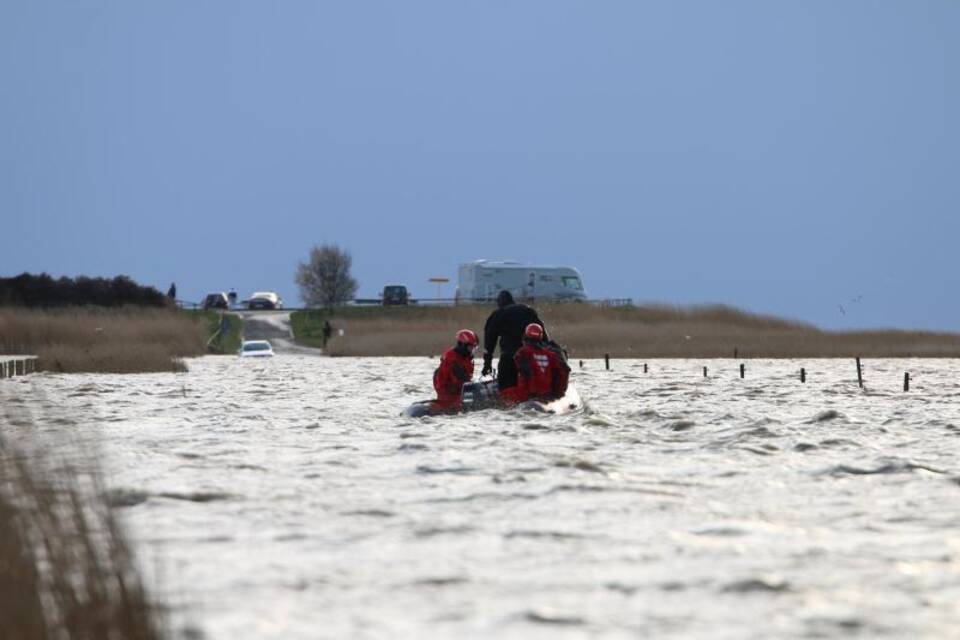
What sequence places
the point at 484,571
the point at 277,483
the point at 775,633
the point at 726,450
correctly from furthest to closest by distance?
1. the point at 726,450
2. the point at 277,483
3. the point at 484,571
4. the point at 775,633

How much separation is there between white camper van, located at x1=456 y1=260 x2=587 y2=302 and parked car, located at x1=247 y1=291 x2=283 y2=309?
63.7ft

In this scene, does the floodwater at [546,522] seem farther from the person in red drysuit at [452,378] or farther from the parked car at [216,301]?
the parked car at [216,301]

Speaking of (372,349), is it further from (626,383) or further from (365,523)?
(365,523)

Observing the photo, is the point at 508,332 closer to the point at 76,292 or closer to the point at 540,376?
the point at 540,376

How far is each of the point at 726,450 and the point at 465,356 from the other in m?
6.34

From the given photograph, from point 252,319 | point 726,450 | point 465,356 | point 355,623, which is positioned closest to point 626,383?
point 465,356

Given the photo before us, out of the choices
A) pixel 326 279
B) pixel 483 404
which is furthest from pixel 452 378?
pixel 326 279

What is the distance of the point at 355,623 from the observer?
7.62 metres

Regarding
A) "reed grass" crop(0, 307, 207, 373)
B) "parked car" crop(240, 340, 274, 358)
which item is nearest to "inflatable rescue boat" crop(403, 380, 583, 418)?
"reed grass" crop(0, 307, 207, 373)

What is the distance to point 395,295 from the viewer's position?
9675 cm

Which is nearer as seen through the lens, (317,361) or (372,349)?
(317,361)

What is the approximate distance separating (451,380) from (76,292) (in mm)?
68676

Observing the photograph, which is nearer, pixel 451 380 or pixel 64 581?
pixel 64 581

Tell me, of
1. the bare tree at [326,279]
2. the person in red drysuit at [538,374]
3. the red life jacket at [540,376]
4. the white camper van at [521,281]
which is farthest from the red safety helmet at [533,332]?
the bare tree at [326,279]
